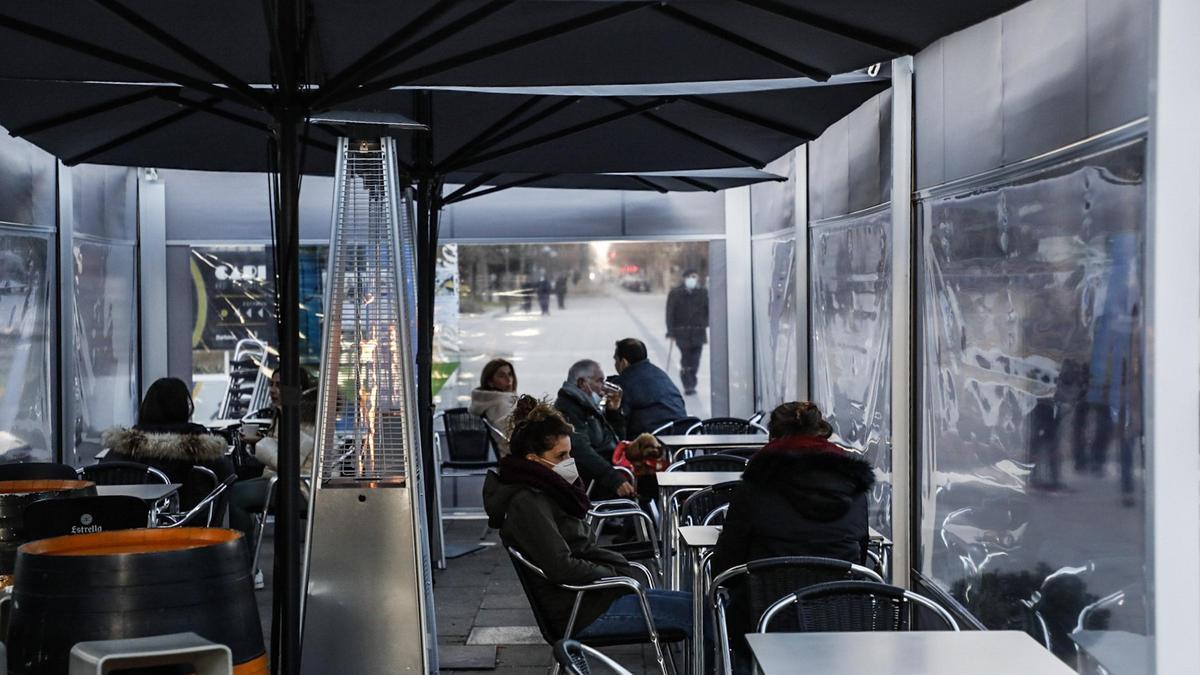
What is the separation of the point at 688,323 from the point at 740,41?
7.79 m

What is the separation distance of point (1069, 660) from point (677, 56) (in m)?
2.48

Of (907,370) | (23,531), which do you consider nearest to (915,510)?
(907,370)

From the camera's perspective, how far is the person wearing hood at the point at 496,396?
961 centimetres

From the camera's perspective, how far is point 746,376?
12.6 meters

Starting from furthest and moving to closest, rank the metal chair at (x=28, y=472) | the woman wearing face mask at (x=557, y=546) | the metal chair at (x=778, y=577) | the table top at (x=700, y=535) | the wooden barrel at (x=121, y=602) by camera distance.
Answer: the metal chair at (x=28, y=472)
the table top at (x=700, y=535)
the woman wearing face mask at (x=557, y=546)
the metal chair at (x=778, y=577)
the wooden barrel at (x=121, y=602)

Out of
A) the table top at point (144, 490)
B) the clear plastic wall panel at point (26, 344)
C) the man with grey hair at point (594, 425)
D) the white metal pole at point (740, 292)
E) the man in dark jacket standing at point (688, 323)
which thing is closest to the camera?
the table top at point (144, 490)

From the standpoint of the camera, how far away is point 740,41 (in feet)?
16.5

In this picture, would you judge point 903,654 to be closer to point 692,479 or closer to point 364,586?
point 364,586

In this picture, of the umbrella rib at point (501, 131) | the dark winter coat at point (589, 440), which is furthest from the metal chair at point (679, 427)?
the umbrella rib at point (501, 131)

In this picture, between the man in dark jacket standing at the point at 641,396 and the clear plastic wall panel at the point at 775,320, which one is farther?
the clear plastic wall panel at the point at 775,320

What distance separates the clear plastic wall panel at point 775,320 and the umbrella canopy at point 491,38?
503 cm

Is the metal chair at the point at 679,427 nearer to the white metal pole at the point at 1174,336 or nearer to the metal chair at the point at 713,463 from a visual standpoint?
the metal chair at the point at 713,463

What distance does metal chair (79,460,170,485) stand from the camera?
24.4 feet

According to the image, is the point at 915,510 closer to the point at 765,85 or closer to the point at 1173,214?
the point at 765,85
